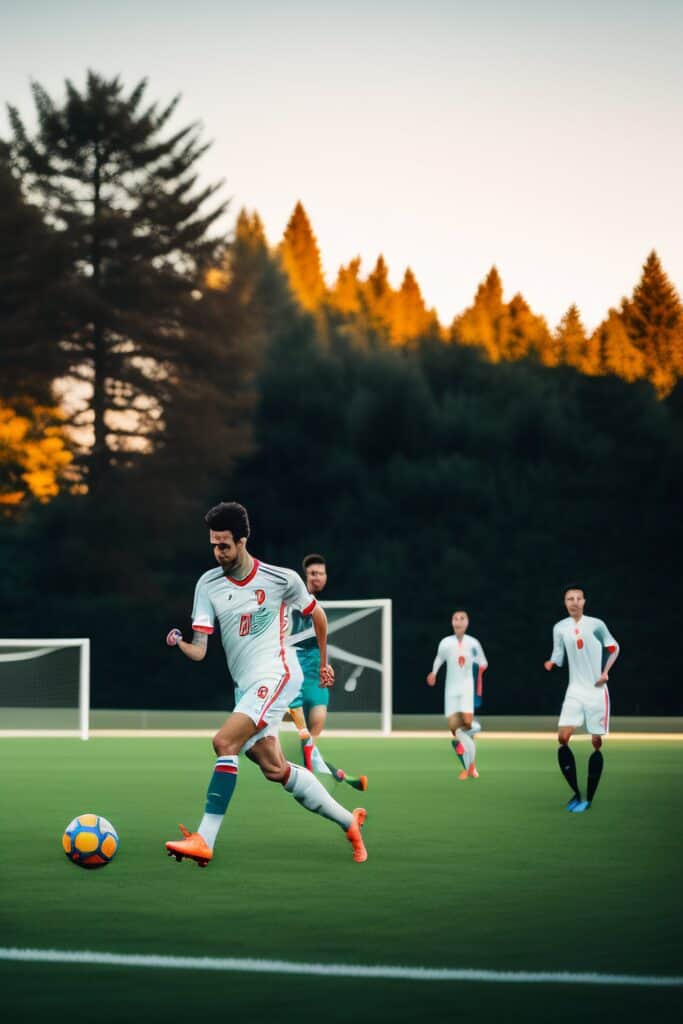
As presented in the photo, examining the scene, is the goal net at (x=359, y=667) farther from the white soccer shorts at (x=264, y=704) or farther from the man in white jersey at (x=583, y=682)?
the white soccer shorts at (x=264, y=704)

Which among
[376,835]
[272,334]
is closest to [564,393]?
[272,334]

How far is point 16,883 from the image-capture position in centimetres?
941

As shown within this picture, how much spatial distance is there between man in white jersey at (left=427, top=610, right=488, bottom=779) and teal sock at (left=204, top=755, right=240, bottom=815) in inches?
345

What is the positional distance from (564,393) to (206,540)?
9496mm

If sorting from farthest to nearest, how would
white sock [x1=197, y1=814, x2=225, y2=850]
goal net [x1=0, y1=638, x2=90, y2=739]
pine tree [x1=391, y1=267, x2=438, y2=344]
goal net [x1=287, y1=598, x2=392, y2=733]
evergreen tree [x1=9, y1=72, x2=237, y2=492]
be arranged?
1. pine tree [x1=391, y1=267, x2=438, y2=344]
2. evergreen tree [x1=9, y1=72, x2=237, y2=492]
3. goal net [x1=287, y1=598, x2=392, y2=733]
4. goal net [x1=0, y1=638, x2=90, y2=739]
5. white sock [x1=197, y1=814, x2=225, y2=850]

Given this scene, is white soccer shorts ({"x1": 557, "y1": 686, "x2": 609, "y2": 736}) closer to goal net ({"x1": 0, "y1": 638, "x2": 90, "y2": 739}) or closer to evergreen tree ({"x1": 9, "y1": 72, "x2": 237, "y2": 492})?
goal net ({"x1": 0, "y1": 638, "x2": 90, "y2": 739})

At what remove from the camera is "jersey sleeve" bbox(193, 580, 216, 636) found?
9727 millimetres

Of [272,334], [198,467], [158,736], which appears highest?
[272,334]

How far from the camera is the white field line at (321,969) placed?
6.57 m

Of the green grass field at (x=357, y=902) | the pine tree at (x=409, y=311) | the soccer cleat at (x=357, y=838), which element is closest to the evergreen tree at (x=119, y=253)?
the green grass field at (x=357, y=902)

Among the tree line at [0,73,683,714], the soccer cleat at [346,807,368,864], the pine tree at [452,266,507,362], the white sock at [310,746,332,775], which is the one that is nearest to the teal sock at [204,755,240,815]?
the soccer cleat at [346,807,368,864]

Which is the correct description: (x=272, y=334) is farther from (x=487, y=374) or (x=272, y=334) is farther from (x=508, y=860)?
(x=508, y=860)

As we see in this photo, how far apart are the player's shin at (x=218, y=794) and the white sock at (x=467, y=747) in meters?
8.72

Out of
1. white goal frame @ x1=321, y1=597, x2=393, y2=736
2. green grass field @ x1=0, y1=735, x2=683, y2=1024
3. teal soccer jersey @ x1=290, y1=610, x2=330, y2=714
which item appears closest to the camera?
green grass field @ x1=0, y1=735, x2=683, y2=1024
